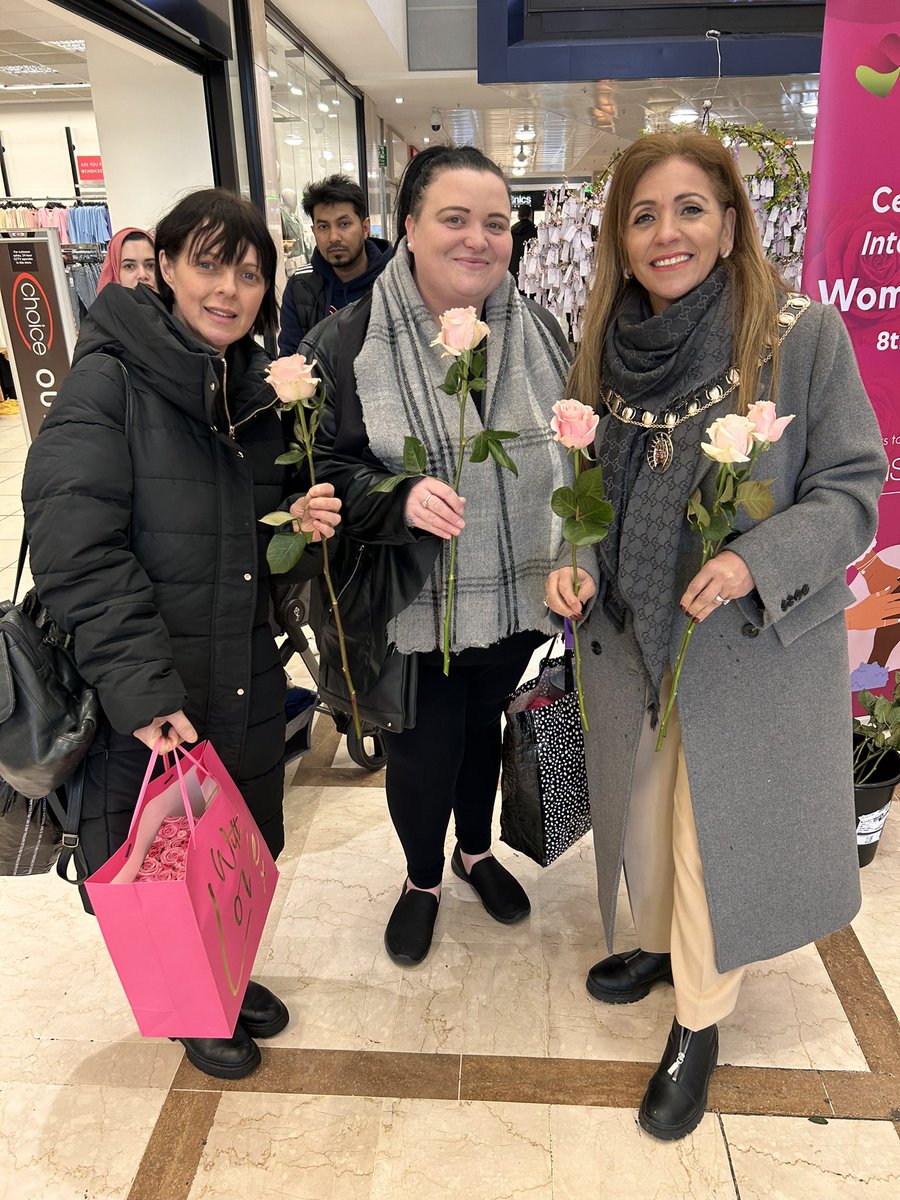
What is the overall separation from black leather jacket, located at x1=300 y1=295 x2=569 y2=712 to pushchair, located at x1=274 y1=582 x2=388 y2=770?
9.6 inches

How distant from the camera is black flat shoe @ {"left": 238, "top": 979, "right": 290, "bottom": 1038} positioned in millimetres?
1727

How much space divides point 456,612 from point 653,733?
16.6 inches

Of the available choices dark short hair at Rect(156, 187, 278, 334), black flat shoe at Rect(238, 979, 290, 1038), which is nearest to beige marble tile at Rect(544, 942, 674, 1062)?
black flat shoe at Rect(238, 979, 290, 1038)

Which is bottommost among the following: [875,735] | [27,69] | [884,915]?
[884,915]

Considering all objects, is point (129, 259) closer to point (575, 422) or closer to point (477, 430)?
point (477, 430)

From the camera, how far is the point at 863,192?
2.02 meters

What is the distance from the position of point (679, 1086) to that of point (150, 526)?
1379 millimetres

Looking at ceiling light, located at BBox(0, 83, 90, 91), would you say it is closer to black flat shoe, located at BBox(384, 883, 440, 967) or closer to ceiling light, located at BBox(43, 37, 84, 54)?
ceiling light, located at BBox(43, 37, 84, 54)

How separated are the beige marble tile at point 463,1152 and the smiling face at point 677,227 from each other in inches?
58.9

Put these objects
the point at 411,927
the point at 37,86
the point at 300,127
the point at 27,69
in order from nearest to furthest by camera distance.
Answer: the point at 411,927
the point at 300,127
the point at 27,69
the point at 37,86

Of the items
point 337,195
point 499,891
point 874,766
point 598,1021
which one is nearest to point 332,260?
point 337,195

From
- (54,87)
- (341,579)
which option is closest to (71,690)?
(341,579)

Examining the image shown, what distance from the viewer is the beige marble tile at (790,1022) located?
1.67 m

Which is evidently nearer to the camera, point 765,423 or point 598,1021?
point 765,423
